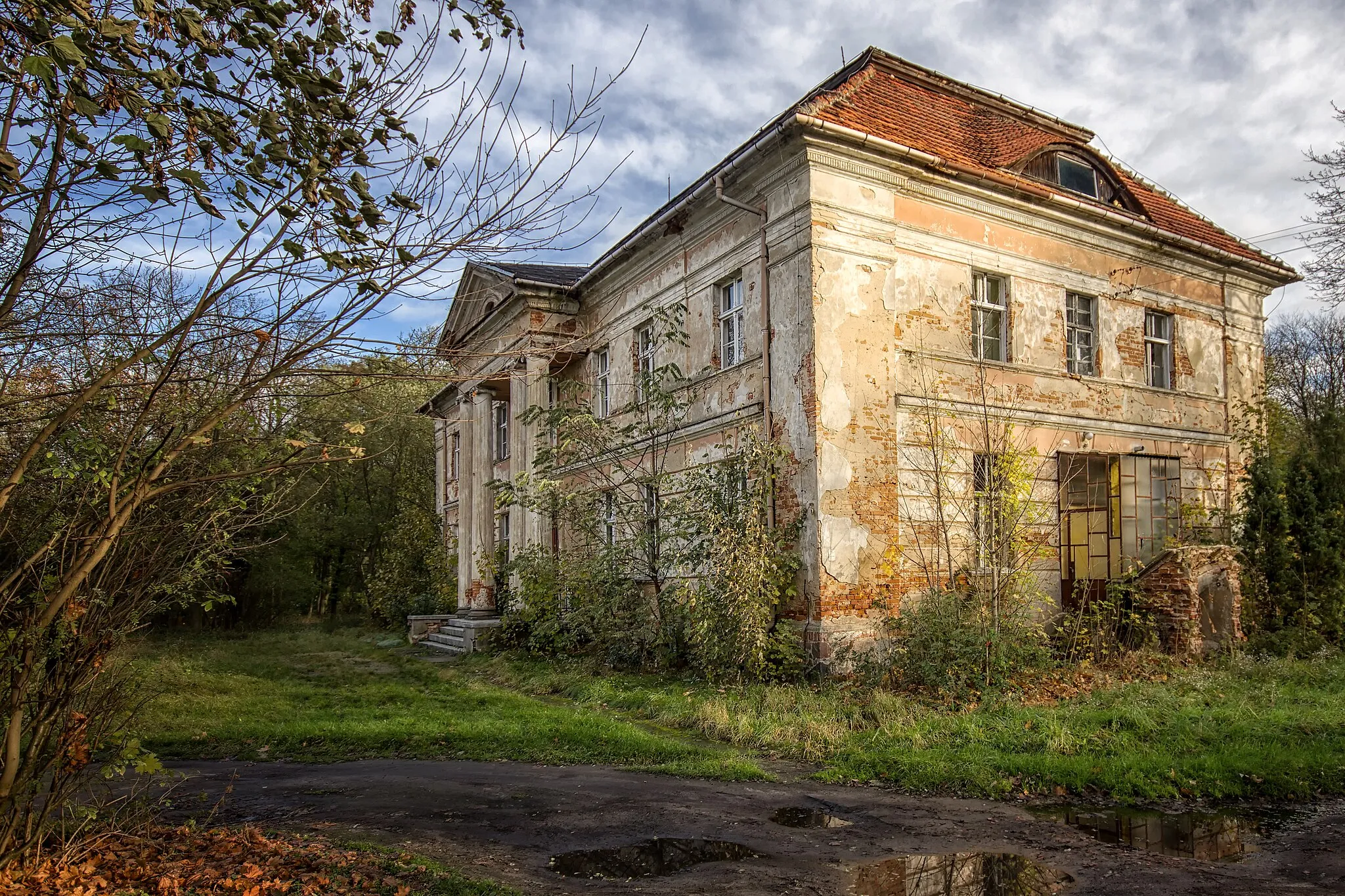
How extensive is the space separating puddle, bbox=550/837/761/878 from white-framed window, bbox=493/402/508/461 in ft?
59.9

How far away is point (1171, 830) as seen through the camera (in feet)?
20.1

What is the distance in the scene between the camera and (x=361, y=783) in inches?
299

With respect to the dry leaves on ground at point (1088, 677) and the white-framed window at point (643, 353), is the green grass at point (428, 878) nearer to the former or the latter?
the dry leaves on ground at point (1088, 677)

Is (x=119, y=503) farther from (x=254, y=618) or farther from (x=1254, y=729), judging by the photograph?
(x=254, y=618)

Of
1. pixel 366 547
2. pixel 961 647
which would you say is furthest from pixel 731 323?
pixel 366 547

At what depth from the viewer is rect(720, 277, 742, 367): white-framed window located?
1423cm

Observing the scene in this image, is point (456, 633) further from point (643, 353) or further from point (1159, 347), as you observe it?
point (1159, 347)

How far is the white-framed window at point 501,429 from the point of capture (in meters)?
23.6

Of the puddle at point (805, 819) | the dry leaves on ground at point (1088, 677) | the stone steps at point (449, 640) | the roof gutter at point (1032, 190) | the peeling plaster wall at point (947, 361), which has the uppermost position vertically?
the roof gutter at point (1032, 190)

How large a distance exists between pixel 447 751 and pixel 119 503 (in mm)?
5442

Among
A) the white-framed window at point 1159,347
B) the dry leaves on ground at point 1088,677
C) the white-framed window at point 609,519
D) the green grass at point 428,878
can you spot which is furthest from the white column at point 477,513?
the green grass at point 428,878

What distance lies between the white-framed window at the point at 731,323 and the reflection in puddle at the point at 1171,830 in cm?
883

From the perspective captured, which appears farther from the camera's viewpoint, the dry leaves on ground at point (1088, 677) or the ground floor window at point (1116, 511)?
the ground floor window at point (1116, 511)

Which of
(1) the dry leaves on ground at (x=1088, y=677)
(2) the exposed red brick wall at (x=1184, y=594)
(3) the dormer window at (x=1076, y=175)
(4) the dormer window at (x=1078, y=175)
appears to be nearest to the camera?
(1) the dry leaves on ground at (x=1088, y=677)
